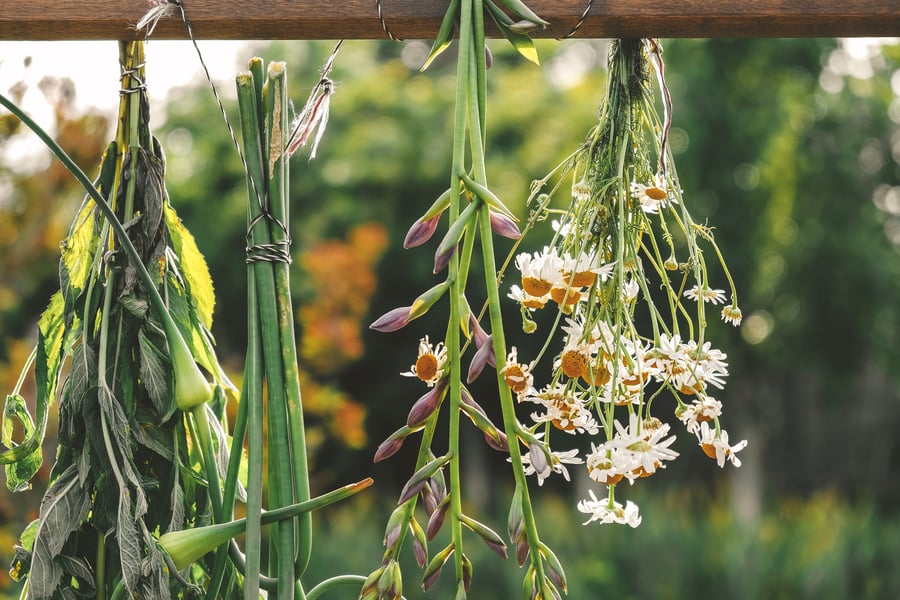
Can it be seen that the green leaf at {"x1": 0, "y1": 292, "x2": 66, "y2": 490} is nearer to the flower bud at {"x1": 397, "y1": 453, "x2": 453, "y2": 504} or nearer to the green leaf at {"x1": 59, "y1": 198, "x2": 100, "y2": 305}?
→ the green leaf at {"x1": 59, "y1": 198, "x2": 100, "y2": 305}

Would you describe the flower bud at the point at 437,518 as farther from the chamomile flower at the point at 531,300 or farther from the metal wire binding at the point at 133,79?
the metal wire binding at the point at 133,79

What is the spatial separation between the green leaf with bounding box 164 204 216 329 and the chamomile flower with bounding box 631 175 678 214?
0.36 m

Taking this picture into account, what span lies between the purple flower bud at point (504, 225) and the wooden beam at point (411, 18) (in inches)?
5.6

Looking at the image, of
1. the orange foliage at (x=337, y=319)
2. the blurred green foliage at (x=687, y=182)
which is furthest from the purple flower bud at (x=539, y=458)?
the blurred green foliage at (x=687, y=182)

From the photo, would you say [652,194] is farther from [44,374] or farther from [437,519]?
[44,374]

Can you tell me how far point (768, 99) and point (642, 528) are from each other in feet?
7.76

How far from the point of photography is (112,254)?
0.69m

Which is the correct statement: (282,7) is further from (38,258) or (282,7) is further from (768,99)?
(768,99)

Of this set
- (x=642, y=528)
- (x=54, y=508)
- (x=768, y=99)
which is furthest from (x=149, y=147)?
(x=768, y=99)

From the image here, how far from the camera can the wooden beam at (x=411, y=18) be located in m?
0.62

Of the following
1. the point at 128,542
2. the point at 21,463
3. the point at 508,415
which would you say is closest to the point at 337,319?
the point at 21,463

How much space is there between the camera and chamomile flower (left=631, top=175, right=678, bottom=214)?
2.12 feet

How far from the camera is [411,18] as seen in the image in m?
0.63

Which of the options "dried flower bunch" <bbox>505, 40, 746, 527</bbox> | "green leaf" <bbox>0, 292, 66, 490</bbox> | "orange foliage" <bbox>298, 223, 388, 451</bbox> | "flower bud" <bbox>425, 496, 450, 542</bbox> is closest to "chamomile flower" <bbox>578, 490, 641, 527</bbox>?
"dried flower bunch" <bbox>505, 40, 746, 527</bbox>
